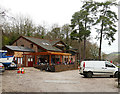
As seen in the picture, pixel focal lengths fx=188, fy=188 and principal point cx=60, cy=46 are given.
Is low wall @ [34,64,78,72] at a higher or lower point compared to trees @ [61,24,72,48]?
lower

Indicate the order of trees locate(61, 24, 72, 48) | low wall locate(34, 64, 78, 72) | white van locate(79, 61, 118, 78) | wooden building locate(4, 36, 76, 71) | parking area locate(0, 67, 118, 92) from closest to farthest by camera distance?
parking area locate(0, 67, 118, 92) → white van locate(79, 61, 118, 78) → low wall locate(34, 64, 78, 72) → wooden building locate(4, 36, 76, 71) → trees locate(61, 24, 72, 48)

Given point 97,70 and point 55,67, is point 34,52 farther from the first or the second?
point 97,70

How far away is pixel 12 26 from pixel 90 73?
3779 centimetres

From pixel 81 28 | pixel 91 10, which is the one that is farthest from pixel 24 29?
pixel 91 10

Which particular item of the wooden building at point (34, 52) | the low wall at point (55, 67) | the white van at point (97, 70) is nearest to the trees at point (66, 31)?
the wooden building at point (34, 52)

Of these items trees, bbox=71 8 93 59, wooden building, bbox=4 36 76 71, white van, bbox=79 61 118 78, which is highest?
trees, bbox=71 8 93 59

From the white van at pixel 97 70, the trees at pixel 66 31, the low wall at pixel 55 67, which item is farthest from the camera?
the trees at pixel 66 31

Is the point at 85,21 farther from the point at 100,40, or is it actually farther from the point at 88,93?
the point at 88,93

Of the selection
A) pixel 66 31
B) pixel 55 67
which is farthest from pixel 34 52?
pixel 66 31

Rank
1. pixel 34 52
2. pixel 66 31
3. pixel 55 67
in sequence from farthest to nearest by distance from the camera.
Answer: pixel 66 31, pixel 34 52, pixel 55 67

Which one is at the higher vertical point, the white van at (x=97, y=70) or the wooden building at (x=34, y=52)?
the wooden building at (x=34, y=52)

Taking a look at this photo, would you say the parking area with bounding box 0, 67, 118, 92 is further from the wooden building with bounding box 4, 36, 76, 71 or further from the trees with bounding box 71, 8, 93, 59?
the trees with bounding box 71, 8, 93, 59

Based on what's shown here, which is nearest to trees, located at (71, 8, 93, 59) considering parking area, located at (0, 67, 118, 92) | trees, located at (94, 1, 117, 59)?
trees, located at (94, 1, 117, 59)

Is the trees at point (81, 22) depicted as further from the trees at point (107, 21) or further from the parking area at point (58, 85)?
the parking area at point (58, 85)
